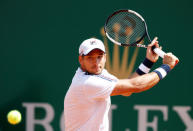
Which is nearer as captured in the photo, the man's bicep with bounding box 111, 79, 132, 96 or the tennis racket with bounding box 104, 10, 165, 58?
the man's bicep with bounding box 111, 79, 132, 96

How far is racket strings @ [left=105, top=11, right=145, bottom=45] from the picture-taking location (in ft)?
9.35

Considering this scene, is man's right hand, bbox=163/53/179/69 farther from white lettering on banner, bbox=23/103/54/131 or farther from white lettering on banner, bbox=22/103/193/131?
white lettering on banner, bbox=23/103/54/131

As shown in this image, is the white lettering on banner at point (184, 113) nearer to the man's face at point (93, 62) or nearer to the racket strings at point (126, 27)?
the racket strings at point (126, 27)

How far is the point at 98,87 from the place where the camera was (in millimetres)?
2172

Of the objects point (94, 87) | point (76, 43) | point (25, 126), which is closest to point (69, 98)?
point (94, 87)

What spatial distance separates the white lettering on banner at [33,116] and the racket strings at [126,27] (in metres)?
1.62

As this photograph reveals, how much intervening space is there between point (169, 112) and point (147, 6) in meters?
1.36

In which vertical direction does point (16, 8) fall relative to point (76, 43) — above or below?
above

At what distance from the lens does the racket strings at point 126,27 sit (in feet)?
9.35

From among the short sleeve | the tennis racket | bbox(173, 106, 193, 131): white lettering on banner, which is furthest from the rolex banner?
the short sleeve

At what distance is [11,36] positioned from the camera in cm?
405

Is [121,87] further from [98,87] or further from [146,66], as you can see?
[146,66]

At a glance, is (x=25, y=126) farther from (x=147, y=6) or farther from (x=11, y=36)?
(x=147, y=6)

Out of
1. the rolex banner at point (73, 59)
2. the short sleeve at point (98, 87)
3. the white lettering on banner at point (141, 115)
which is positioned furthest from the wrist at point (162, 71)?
the white lettering on banner at point (141, 115)
